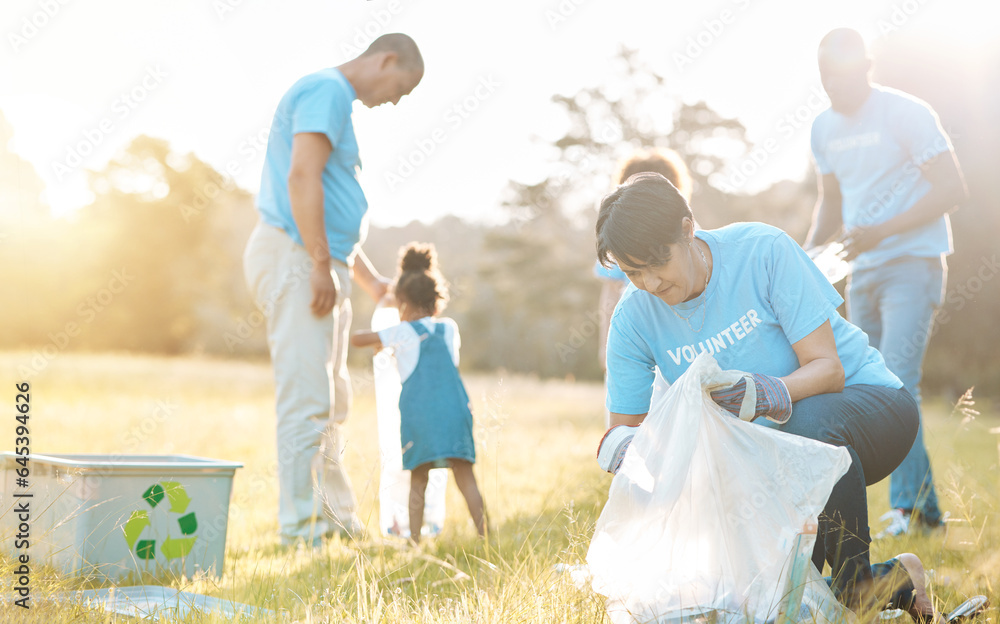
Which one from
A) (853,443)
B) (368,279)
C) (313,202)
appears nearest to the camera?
(853,443)

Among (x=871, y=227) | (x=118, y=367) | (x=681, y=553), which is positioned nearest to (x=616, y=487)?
(x=681, y=553)

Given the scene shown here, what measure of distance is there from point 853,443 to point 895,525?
1.33 meters

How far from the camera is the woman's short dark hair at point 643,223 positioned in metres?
1.71

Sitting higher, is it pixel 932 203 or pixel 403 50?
pixel 403 50

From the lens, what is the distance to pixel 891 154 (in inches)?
119

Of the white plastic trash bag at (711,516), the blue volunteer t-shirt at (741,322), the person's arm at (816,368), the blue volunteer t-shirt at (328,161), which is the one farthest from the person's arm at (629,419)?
the blue volunteer t-shirt at (328,161)

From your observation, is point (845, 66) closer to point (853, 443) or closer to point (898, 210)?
point (898, 210)

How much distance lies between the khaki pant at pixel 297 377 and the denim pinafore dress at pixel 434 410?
0.29 meters

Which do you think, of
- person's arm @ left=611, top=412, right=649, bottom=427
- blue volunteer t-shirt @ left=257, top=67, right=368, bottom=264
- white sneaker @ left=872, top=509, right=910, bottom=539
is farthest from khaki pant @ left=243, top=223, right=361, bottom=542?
white sneaker @ left=872, top=509, right=910, bottom=539

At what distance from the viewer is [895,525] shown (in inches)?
112

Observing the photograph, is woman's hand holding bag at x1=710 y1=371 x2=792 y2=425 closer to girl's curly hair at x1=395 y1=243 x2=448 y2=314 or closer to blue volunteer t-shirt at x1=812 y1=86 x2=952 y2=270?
blue volunteer t-shirt at x1=812 y1=86 x2=952 y2=270

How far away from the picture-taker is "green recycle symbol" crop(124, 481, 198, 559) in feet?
7.39

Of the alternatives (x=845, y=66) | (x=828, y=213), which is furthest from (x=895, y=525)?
(x=845, y=66)

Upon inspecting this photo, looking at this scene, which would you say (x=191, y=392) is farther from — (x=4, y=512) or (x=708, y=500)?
(x=708, y=500)
